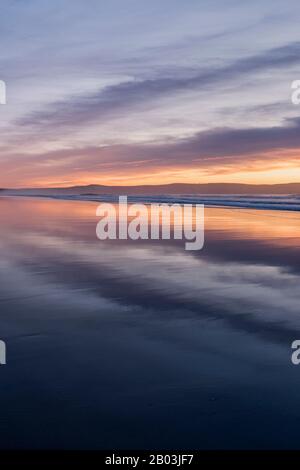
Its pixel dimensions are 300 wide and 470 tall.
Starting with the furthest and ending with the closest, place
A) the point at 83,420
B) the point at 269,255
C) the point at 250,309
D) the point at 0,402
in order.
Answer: the point at 269,255
the point at 250,309
the point at 0,402
the point at 83,420

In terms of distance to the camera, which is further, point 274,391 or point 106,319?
point 106,319

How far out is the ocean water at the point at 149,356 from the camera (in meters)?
3.04

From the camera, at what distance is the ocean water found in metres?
3.04

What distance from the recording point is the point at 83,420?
3.14 metres

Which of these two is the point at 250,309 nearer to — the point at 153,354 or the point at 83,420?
the point at 153,354

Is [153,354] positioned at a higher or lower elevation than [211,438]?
higher

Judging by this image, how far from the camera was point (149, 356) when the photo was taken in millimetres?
4227

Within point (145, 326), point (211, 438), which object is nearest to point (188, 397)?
point (211, 438)

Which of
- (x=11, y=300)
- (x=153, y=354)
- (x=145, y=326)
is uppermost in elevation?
(x=11, y=300)

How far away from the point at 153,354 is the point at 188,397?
0.86 meters
